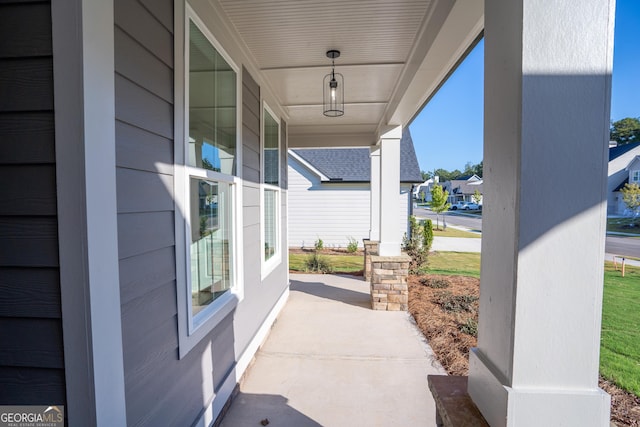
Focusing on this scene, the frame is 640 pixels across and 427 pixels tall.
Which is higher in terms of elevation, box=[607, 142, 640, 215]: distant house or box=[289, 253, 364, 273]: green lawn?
box=[607, 142, 640, 215]: distant house

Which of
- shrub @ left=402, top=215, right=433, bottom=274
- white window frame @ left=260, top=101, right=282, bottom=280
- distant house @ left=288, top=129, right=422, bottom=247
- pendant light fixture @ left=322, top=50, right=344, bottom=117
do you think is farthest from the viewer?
distant house @ left=288, top=129, right=422, bottom=247

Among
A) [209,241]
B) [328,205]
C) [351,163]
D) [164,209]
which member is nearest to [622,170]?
[351,163]

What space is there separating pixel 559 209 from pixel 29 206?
169cm

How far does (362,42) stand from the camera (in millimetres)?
2715

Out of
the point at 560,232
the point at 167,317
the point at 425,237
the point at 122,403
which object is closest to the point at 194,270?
the point at 167,317

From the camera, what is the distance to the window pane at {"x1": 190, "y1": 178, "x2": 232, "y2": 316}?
6.42 feet

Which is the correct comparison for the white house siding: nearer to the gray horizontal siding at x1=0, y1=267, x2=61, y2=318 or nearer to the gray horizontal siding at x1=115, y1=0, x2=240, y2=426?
the gray horizontal siding at x1=115, y1=0, x2=240, y2=426

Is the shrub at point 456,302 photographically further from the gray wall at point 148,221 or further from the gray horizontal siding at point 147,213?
the gray horizontal siding at point 147,213

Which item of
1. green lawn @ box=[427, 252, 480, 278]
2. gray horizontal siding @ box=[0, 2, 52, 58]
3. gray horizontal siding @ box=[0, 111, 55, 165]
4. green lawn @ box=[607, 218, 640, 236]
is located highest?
gray horizontal siding @ box=[0, 2, 52, 58]

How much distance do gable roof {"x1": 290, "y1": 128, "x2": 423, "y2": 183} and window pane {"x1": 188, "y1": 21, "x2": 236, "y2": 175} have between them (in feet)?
28.3

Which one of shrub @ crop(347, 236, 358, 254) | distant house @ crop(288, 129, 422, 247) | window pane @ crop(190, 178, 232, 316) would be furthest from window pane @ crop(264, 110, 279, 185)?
distant house @ crop(288, 129, 422, 247)

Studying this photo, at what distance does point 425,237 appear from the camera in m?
7.64

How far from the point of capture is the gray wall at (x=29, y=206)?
108 centimetres

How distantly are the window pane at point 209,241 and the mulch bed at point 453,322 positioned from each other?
228 cm
